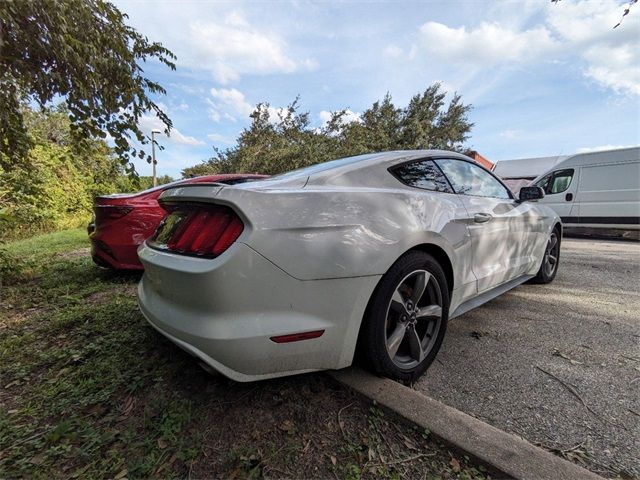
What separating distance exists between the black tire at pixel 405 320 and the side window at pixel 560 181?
33.9 ft

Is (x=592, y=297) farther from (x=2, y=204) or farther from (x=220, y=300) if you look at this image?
(x=2, y=204)

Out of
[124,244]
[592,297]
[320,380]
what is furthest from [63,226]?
[592,297]

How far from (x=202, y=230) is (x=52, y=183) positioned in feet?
40.6

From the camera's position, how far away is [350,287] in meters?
1.64

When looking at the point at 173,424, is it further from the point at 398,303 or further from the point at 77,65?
the point at 77,65

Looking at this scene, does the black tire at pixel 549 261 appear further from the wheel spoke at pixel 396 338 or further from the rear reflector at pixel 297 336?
the rear reflector at pixel 297 336

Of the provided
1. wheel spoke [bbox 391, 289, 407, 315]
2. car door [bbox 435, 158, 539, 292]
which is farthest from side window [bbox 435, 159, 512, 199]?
wheel spoke [bbox 391, 289, 407, 315]

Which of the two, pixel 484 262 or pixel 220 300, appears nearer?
pixel 220 300

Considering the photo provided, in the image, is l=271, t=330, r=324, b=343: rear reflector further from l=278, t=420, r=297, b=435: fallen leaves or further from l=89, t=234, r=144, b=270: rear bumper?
l=89, t=234, r=144, b=270: rear bumper

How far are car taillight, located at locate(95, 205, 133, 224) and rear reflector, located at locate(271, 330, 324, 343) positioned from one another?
3076 millimetres

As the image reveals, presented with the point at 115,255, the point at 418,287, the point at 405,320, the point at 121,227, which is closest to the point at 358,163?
the point at 418,287

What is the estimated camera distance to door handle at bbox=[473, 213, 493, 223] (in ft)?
8.10

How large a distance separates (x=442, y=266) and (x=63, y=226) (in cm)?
1263

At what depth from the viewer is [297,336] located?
1.54 meters
